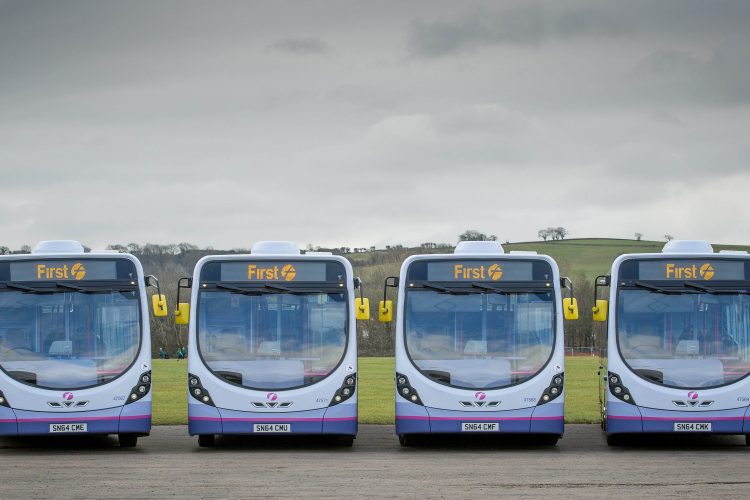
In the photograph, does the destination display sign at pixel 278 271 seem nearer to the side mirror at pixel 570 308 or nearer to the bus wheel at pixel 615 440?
the side mirror at pixel 570 308

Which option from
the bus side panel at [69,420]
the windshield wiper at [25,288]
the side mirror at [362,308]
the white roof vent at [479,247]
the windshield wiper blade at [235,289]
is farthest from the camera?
the white roof vent at [479,247]

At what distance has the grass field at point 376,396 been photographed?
3147 cm

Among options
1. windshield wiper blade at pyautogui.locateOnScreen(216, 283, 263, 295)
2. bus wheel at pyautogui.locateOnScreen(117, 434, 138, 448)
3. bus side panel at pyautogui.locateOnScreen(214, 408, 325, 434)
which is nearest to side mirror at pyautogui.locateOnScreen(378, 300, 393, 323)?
bus side panel at pyautogui.locateOnScreen(214, 408, 325, 434)

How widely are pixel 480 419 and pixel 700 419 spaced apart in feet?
11.3

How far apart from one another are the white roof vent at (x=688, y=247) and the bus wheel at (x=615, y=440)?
10.6ft

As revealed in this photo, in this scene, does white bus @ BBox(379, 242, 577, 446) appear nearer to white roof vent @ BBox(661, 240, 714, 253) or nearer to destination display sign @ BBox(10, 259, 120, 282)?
white roof vent @ BBox(661, 240, 714, 253)

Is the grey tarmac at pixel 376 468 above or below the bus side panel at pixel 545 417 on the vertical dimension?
below

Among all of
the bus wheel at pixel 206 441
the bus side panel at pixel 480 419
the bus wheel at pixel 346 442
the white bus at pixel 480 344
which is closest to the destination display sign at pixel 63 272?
the bus wheel at pixel 206 441

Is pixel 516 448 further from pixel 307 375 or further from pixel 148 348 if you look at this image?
pixel 148 348

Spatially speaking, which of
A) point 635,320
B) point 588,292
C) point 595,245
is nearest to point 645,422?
point 635,320

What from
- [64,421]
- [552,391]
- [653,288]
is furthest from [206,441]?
[653,288]

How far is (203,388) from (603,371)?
22.8 feet

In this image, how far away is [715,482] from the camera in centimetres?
1655

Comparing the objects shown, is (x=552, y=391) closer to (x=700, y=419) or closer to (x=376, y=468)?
(x=700, y=419)
